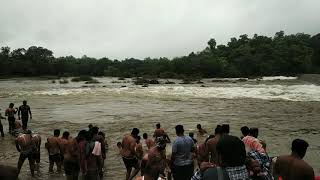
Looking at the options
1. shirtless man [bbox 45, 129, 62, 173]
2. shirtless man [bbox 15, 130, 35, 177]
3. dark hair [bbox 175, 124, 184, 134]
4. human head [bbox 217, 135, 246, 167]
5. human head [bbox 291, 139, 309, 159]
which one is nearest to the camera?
human head [bbox 217, 135, 246, 167]

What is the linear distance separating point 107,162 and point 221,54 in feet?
429

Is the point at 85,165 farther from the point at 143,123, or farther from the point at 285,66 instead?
the point at 285,66

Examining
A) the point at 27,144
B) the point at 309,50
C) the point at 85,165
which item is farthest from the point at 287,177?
the point at 309,50

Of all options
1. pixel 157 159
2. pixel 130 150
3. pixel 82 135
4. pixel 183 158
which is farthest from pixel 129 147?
pixel 157 159

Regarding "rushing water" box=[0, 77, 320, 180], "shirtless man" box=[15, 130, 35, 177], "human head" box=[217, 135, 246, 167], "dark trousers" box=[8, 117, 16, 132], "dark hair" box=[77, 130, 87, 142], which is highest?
"human head" box=[217, 135, 246, 167]

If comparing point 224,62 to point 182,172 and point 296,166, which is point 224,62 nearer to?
point 182,172

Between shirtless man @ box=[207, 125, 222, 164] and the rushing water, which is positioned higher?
shirtless man @ box=[207, 125, 222, 164]

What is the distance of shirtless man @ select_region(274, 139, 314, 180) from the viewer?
6168 millimetres

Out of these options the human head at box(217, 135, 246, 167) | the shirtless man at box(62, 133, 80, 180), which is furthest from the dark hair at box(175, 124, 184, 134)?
the human head at box(217, 135, 246, 167)

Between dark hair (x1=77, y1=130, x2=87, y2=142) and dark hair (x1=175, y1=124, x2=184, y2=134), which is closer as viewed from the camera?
dark hair (x1=175, y1=124, x2=184, y2=134)

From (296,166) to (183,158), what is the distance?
3.68 metres

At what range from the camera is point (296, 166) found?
245 inches

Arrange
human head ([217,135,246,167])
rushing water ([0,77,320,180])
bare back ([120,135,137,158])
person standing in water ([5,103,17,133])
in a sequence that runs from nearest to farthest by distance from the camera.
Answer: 1. human head ([217,135,246,167])
2. bare back ([120,135,137,158])
3. rushing water ([0,77,320,180])
4. person standing in water ([5,103,17,133])

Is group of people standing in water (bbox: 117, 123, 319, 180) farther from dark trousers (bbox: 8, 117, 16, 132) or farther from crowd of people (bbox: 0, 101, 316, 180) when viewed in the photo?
dark trousers (bbox: 8, 117, 16, 132)
